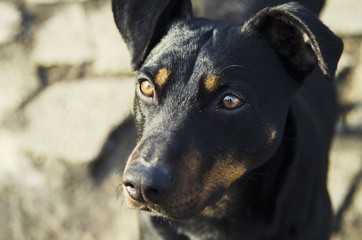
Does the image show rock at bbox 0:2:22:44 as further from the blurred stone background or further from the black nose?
the black nose

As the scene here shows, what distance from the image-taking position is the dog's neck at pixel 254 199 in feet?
11.8

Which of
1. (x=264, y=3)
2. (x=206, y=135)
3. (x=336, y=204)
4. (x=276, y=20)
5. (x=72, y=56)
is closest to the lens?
(x=206, y=135)

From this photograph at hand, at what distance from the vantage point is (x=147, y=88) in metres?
3.33

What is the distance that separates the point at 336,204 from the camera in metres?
4.98

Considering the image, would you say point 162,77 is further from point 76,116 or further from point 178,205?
point 76,116

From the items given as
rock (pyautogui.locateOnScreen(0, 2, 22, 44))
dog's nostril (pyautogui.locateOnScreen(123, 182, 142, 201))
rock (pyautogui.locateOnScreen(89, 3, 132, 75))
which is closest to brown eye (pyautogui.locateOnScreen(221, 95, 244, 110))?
dog's nostril (pyautogui.locateOnScreen(123, 182, 142, 201))

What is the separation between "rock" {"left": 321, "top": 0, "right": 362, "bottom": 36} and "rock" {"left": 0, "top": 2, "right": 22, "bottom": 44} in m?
2.38

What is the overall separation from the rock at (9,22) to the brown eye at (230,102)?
3.09 meters

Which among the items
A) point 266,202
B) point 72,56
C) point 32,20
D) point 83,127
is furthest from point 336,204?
point 32,20

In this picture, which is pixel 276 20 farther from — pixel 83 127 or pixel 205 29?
pixel 83 127

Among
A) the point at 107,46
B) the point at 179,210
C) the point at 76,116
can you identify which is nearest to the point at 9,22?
the point at 107,46

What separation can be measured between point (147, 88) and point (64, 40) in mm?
2628

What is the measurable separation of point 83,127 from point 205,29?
203cm

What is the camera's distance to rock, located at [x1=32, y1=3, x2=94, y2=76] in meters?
5.68
